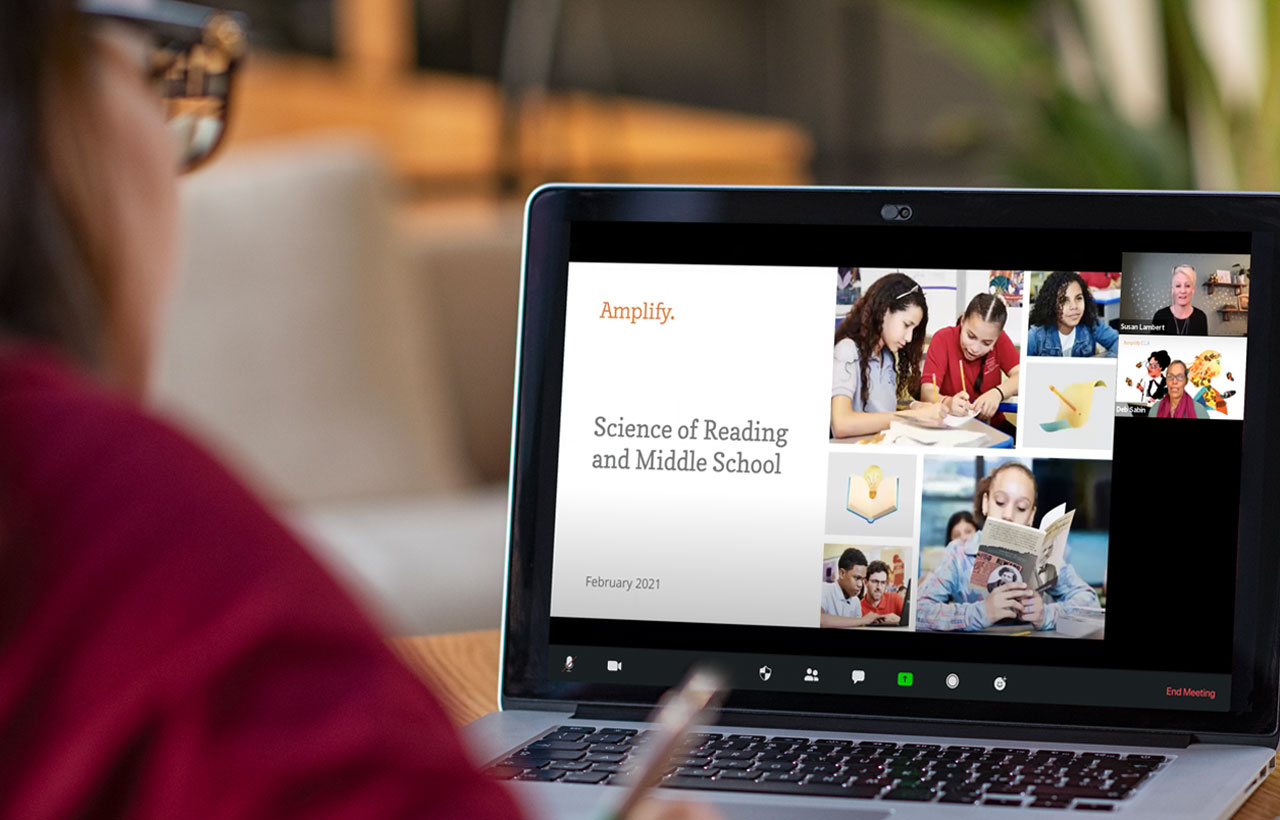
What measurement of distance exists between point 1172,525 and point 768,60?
3.96m

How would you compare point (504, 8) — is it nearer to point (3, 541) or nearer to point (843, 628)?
point (843, 628)

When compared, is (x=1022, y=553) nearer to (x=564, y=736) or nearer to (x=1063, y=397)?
(x=1063, y=397)

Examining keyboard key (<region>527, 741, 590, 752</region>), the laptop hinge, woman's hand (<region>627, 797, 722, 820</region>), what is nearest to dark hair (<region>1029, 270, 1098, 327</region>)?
the laptop hinge

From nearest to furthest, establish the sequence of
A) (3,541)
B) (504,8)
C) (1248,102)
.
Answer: (3,541), (1248,102), (504,8)

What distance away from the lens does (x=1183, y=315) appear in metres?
0.72

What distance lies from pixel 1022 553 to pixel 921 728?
4.1 inches

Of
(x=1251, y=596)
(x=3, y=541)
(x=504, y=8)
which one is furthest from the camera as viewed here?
(x=504, y=8)

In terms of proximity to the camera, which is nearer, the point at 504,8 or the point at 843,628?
the point at 843,628

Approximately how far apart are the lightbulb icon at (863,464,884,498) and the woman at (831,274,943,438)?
0.07 feet

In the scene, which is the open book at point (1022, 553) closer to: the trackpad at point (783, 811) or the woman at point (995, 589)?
the woman at point (995, 589)

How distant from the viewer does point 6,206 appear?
0.29 m

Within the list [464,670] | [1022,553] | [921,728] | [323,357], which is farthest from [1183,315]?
[323,357]

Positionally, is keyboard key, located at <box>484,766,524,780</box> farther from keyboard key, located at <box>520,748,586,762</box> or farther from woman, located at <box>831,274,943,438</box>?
woman, located at <box>831,274,943,438</box>

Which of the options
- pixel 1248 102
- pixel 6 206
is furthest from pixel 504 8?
pixel 6 206
